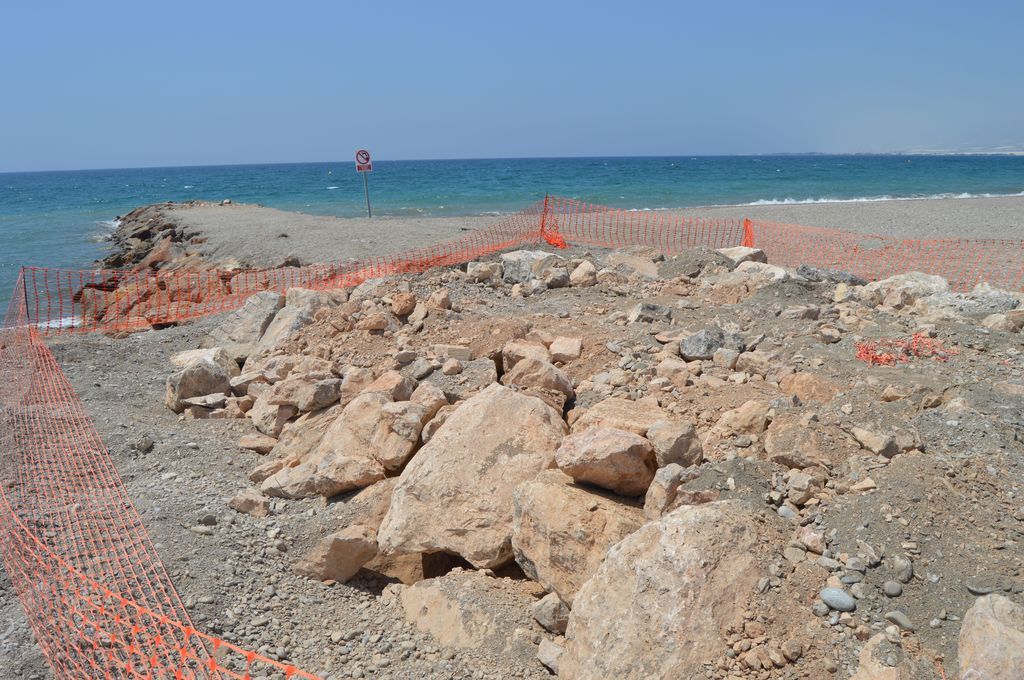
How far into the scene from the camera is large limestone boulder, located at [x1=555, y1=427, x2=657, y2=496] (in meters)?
4.18

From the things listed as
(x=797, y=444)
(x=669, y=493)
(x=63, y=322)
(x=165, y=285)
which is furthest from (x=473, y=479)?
Answer: (x=63, y=322)

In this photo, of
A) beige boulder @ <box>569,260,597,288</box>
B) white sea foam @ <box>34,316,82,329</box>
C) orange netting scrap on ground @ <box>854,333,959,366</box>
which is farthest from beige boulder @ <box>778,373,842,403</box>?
white sea foam @ <box>34,316,82,329</box>

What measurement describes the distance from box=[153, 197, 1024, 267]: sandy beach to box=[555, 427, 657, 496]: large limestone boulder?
10953 mm

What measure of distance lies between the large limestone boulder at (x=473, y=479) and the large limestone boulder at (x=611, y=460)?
42 cm

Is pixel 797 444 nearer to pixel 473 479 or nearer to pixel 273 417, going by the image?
pixel 473 479

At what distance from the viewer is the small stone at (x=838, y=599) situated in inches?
129

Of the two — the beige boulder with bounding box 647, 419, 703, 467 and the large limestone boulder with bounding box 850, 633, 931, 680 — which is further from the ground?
the beige boulder with bounding box 647, 419, 703, 467

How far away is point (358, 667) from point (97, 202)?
4930cm

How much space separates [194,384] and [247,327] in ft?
5.71

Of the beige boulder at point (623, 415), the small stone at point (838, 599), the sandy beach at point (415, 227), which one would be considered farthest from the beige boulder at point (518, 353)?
the sandy beach at point (415, 227)

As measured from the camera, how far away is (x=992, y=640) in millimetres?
2791

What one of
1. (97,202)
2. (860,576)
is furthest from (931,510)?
(97,202)

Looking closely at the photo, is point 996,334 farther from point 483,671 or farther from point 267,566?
point 267,566

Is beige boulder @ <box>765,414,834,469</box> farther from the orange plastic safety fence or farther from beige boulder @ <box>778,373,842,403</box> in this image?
the orange plastic safety fence
